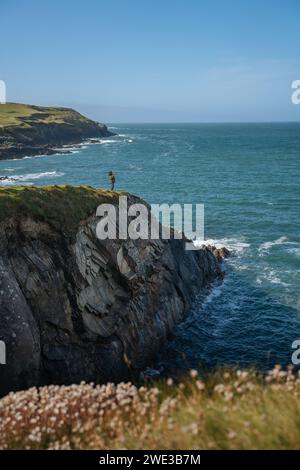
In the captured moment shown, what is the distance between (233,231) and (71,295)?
36626 mm

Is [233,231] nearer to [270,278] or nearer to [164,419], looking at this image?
[270,278]

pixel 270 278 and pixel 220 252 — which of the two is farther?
pixel 220 252

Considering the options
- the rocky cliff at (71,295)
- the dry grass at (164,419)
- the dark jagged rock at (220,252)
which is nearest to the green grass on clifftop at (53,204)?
the rocky cliff at (71,295)

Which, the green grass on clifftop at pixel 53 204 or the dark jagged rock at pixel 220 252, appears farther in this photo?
the dark jagged rock at pixel 220 252

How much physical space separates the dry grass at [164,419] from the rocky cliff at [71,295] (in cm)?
972

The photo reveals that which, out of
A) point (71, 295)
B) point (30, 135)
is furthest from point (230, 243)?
point (30, 135)

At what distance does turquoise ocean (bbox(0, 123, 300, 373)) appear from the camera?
29.9m

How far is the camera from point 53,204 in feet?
87.2

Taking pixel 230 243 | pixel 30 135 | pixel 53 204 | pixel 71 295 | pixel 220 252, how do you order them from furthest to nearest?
pixel 30 135 < pixel 230 243 < pixel 220 252 < pixel 53 204 < pixel 71 295

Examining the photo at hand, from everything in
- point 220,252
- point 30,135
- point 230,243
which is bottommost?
point 220,252

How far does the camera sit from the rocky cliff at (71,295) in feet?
68.8

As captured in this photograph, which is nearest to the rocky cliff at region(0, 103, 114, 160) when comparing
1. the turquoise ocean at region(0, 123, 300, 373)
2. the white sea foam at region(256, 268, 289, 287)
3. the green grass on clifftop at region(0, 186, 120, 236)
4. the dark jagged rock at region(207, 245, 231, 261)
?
the turquoise ocean at region(0, 123, 300, 373)

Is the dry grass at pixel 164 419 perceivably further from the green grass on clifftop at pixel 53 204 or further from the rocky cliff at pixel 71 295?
the green grass on clifftop at pixel 53 204
